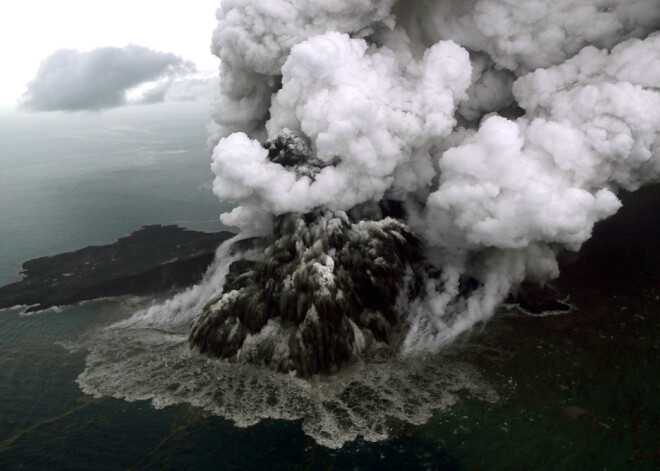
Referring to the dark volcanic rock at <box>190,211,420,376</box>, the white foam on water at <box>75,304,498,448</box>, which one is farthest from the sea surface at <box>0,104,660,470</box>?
the dark volcanic rock at <box>190,211,420,376</box>

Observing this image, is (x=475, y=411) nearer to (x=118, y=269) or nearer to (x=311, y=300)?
(x=311, y=300)

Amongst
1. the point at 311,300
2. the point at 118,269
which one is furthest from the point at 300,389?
the point at 118,269

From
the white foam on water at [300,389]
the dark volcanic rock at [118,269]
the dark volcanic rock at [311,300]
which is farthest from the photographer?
the dark volcanic rock at [118,269]

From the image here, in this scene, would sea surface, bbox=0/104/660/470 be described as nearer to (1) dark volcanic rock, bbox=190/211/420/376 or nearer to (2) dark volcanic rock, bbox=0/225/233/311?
(1) dark volcanic rock, bbox=190/211/420/376

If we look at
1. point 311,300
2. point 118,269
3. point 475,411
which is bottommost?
point 475,411

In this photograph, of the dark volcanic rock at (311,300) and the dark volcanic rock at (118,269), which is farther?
the dark volcanic rock at (118,269)

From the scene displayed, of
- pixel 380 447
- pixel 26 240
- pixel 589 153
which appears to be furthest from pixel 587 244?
pixel 26 240

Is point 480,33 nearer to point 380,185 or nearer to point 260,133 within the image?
point 380,185

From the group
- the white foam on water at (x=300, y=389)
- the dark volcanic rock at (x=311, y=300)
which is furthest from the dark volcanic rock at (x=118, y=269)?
the white foam on water at (x=300, y=389)

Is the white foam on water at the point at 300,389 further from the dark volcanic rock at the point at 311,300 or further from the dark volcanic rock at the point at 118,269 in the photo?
the dark volcanic rock at the point at 118,269
